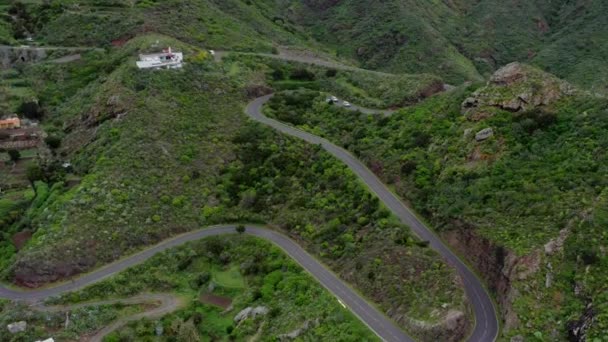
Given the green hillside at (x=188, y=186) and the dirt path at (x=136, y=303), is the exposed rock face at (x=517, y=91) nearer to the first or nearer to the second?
the green hillside at (x=188, y=186)

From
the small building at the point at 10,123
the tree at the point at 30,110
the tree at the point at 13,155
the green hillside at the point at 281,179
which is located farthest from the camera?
the tree at the point at 30,110

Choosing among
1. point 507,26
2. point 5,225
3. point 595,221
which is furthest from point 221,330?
point 507,26

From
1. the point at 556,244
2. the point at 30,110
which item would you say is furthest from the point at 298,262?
the point at 30,110

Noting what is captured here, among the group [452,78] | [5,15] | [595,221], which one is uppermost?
[595,221]

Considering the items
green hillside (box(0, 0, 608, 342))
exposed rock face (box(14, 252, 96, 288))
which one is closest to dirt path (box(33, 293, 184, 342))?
green hillside (box(0, 0, 608, 342))

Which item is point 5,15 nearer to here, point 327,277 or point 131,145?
point 131,145

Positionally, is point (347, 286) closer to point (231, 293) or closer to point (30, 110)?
point (231, 293)

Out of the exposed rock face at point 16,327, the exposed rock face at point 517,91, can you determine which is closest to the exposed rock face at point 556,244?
the exposed rock face at point 517,91
